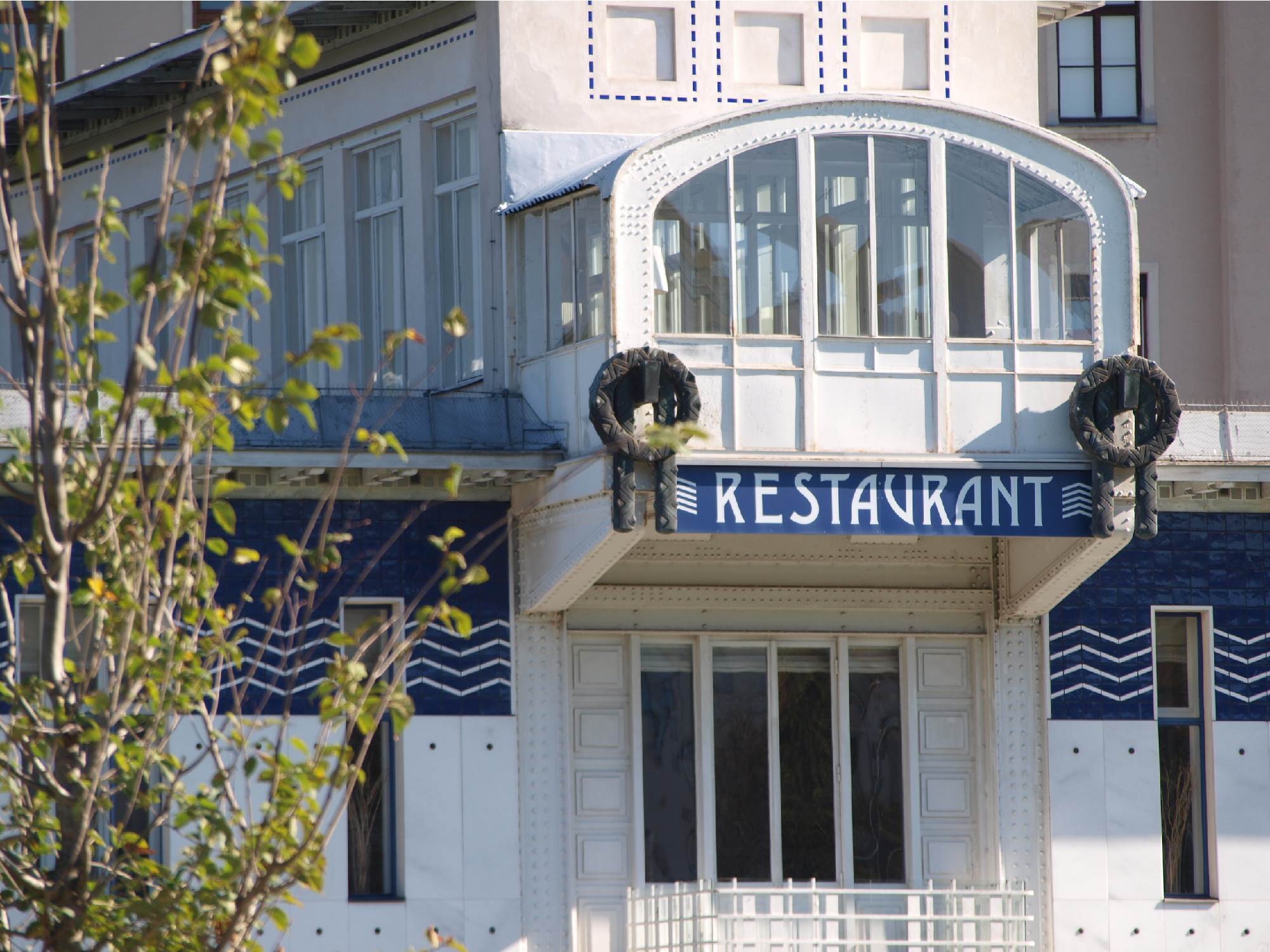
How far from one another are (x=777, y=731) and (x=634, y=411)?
3769 millimetres

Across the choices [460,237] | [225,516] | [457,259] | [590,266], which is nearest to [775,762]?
[590,266]

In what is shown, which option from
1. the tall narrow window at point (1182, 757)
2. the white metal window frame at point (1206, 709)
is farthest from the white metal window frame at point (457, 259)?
the tall narrow window at point (1182, 757)

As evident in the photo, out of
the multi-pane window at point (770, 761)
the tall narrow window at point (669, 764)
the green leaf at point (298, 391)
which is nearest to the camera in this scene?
the green leaf at point (298, 391)

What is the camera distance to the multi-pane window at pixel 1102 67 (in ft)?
93.2

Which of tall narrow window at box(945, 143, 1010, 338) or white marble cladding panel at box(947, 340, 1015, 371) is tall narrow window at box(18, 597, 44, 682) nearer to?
white marble cladding panel at box(947, 340, 1015, 371)

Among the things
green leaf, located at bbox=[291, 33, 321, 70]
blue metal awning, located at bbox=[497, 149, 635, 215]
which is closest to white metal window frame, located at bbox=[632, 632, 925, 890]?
blue metal awning, located at bbox=[497, 149, 635, 215]

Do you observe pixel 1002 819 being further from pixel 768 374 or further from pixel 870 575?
pixel 768 374

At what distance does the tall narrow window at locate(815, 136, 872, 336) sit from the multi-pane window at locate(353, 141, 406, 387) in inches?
177

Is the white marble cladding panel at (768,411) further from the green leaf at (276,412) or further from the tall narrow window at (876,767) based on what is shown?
the green leaf at (276,412)

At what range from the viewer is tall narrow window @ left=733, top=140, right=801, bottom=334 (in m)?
17.6

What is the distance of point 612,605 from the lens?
749 inches

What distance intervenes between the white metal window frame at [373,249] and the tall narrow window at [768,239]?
3.85 metres

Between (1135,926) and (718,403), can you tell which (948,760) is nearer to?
(1135,926)

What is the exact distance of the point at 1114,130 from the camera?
2812 cm
